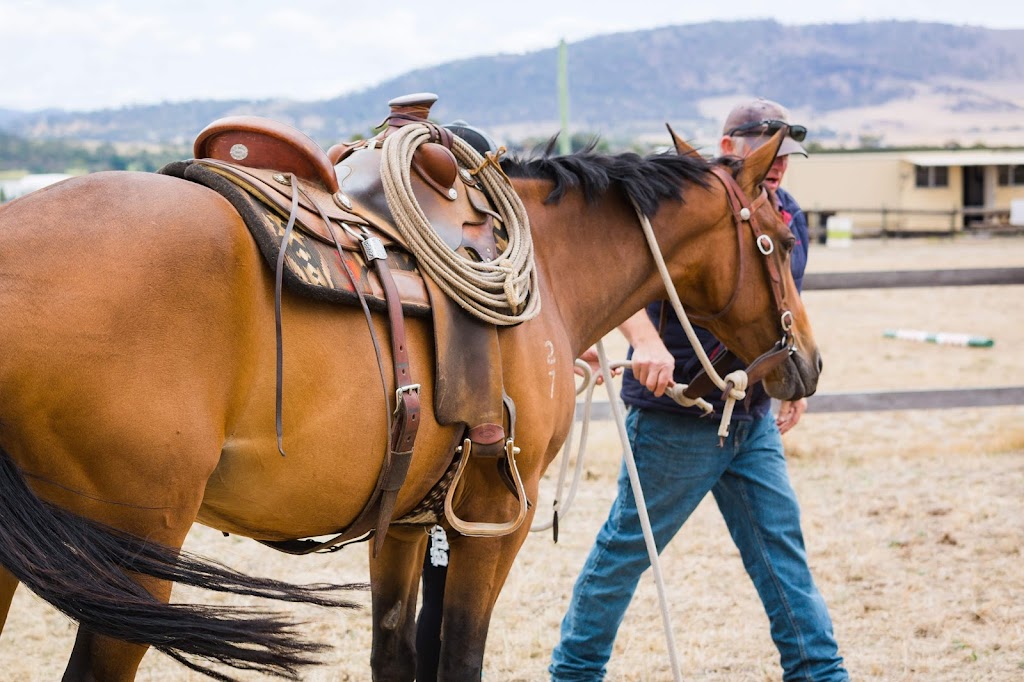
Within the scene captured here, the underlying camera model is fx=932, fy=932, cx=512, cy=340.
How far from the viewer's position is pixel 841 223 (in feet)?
105

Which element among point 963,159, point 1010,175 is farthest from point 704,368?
point 1010,175

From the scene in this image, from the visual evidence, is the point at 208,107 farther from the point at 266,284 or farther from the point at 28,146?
the point at 266,284

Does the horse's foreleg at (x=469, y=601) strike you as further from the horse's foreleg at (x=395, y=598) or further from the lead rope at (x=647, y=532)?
the lead rope at (x=647, y=532)

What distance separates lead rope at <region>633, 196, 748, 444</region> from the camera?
8.84 ft

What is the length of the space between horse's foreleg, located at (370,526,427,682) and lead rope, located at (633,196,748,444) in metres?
0.94

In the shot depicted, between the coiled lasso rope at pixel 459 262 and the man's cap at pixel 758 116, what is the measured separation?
126 centimetres

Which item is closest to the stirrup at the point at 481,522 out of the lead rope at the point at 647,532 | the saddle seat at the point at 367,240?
→ the saddle seat at the point at 367,240

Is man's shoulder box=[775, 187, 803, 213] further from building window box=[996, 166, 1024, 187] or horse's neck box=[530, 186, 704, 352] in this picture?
building window box=[996, 166, 1024, 187]

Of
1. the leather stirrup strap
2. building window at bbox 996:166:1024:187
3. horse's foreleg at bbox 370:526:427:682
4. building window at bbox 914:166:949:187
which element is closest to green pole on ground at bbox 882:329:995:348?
horse's foreleg at bbox 370:526:427:682

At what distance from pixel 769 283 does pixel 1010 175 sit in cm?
4435

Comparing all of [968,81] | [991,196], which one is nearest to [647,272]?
[991,196]

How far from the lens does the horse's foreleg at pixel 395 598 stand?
8.48ft

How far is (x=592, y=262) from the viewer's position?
2648 millimetres

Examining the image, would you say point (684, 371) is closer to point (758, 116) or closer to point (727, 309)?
point (727, 309)
